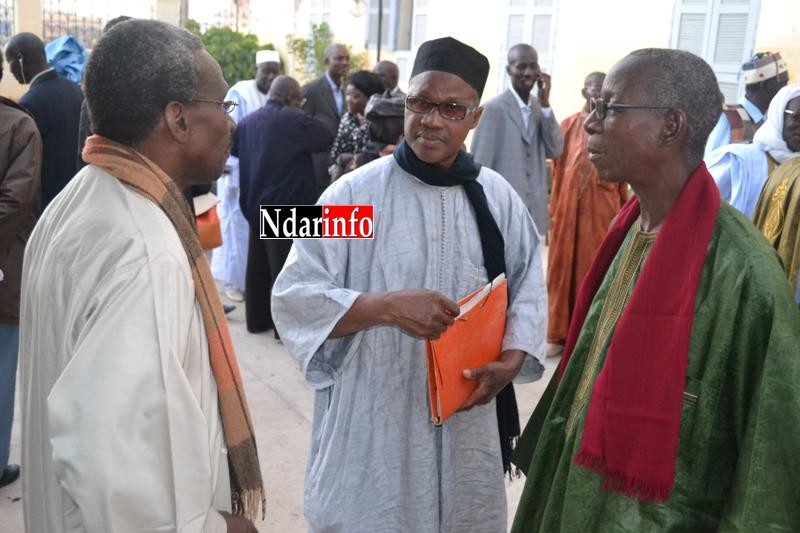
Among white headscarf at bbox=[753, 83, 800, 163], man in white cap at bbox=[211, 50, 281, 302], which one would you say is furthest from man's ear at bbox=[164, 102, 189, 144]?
man in white cap at bbox=[211, 50, 281, 302]

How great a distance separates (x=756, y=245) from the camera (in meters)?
1.62

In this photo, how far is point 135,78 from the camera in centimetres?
150

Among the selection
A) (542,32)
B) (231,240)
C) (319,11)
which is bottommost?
(231,240)

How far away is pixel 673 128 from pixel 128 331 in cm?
131

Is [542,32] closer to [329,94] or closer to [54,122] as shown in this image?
[329,94]

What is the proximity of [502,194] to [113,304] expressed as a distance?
1.45 metres

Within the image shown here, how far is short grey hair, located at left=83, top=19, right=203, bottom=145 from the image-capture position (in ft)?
4.92

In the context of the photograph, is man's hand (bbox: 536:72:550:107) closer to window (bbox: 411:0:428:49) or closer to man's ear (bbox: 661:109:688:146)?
man's ear (bbox: 661:109:688:146)

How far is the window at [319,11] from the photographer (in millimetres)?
15500

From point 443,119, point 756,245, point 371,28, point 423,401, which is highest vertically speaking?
point 371,28

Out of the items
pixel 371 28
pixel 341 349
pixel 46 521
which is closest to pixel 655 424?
pixel 341 349

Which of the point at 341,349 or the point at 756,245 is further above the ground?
the point at 756,245

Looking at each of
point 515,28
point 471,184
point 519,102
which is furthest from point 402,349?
point 515,28

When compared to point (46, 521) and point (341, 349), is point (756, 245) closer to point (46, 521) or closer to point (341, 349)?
point (341, 349)
